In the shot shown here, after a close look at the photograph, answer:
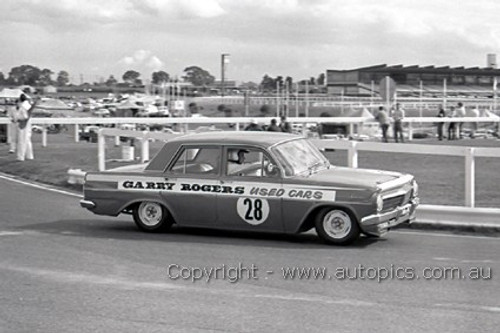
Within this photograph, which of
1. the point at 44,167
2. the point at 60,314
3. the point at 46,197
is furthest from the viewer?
the point at 44,167

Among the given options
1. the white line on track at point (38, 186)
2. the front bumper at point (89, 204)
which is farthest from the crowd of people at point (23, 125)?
the front bumper at point (89, 204)

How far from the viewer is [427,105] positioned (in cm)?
5591

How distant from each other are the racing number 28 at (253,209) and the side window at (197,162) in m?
0.65

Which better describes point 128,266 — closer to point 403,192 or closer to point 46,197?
point 403,192

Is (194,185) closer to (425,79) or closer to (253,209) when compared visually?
(253,209)

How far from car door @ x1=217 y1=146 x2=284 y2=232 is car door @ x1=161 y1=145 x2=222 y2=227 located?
0.13 meters

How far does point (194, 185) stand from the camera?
11.2m

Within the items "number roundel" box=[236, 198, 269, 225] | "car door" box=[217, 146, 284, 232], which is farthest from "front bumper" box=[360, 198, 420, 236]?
"number roundel" box=[236, 198, 269, 225]

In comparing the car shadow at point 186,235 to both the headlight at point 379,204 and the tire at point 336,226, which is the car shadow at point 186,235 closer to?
the tire at point 336,226

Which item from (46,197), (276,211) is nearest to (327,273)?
(276,211)

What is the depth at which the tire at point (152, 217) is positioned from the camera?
1151cm

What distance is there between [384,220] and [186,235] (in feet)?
8.73

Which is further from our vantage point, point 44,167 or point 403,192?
point 44,167

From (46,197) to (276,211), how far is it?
6410mm
